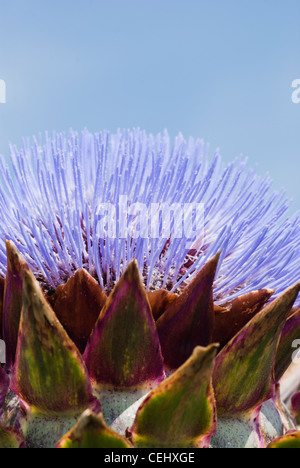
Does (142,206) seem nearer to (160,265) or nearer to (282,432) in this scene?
(160,265)

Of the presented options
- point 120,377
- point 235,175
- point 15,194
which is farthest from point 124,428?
point 235,175

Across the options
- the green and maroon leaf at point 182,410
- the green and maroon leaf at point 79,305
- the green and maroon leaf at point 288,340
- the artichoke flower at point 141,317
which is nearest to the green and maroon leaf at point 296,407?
the artichoke flower at point 141,317

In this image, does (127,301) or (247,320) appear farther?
(247,320)

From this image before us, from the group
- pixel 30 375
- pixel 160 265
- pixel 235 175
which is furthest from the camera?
pixel 235 175

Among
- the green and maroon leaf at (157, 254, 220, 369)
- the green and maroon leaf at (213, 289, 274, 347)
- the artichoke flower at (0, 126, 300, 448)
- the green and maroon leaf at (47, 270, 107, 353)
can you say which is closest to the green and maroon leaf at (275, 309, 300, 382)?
the artichoke flower at (0, 126, 300, 448)

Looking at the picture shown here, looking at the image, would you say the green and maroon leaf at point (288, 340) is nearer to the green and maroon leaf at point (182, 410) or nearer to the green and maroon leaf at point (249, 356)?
the green and maroon leaf at point (249, 356)
